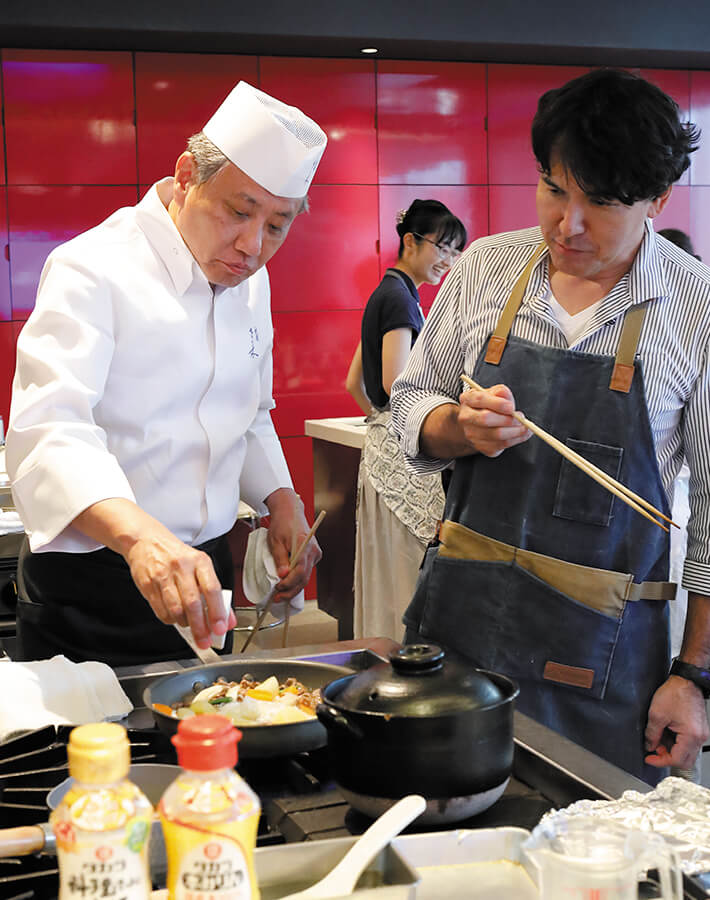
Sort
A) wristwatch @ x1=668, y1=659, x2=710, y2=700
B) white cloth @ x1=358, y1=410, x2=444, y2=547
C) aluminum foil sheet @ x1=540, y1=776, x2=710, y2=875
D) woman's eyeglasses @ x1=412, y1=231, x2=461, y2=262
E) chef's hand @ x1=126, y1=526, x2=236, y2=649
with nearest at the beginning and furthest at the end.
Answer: aluminum foil sheet @ x1=540, y1=776, x2=710, y2=875
chef's hand @ x1=126, y1=526, x2=236, y2=649
wristwatch @ x1=668, y1=659, x2=710, y2=700
white cloth @ x1=358, y1=410, x2=444, y2=547
woman's eyeglasses @ x1=412, y1=231, x2=461, y2=262

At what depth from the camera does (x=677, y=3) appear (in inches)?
227

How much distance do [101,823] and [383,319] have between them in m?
3.63

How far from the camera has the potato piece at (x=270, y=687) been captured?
127 cm

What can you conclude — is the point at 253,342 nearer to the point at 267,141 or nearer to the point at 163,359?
the point at 163,359

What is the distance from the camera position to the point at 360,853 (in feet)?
2.77

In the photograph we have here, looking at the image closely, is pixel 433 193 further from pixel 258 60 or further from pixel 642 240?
pixel 642 240

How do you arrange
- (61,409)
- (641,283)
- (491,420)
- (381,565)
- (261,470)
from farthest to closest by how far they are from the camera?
1. (381,565)
2. (261,470)
3. (641,283)
4. (491,420)
5. (61,409)

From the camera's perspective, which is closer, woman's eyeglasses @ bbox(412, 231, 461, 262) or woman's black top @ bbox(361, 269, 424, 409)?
woman's black top @ bbox(361, 269, 424, 409)

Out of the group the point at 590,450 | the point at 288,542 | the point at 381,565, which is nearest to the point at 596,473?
the point at 590,450

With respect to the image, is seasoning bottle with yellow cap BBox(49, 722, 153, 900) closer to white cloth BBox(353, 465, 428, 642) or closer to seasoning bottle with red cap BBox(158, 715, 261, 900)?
seasoning bottle with red cap BBox(158, 715, 261, 900)

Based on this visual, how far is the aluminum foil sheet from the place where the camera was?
94cm

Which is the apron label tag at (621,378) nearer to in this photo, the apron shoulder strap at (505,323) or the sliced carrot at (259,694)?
the apron shoulder strap at (505,323)

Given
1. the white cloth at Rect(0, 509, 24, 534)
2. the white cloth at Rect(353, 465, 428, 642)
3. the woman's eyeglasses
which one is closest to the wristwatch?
the white cloth at Rect(0, 509, 24, 534)

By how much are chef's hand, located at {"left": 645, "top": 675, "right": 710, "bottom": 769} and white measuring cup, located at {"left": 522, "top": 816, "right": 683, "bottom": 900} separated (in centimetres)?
89
